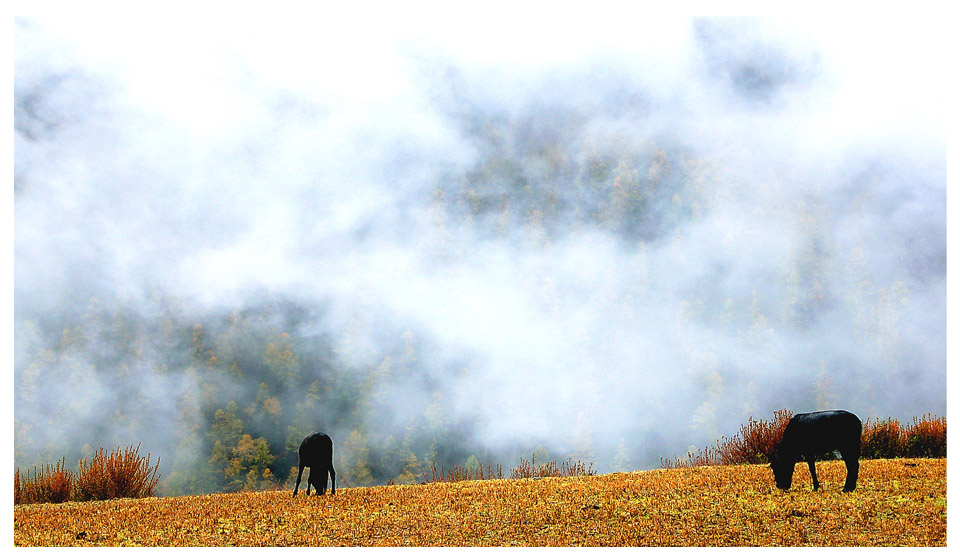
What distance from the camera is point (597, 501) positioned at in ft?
31.3

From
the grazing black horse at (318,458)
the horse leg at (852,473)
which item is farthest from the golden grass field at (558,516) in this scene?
the grazing black horse at (318,458)

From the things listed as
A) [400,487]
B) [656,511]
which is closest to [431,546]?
[656,511]

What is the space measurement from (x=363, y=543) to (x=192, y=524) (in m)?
2.75

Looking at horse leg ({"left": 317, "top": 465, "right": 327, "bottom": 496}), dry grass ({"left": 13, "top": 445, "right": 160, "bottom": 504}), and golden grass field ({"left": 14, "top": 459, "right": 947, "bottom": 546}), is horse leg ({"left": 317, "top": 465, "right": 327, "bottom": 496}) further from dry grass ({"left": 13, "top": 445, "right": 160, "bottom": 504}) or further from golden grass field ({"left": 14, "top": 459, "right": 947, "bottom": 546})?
dry grass ({"left": 13, "top": 445, "right": 160, "bottom": 504})

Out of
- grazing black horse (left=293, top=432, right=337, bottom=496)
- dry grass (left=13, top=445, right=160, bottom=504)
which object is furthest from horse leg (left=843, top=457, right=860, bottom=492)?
dry grass (left=13, top=445, right=160, bottom=504)

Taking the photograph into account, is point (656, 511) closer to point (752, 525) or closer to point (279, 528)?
point (752, 525)

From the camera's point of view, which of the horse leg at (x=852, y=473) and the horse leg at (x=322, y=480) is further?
the horse leg at (x=322, y=480)

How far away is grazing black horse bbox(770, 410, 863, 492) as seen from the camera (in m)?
9.17

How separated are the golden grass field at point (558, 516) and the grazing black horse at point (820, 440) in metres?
0.27

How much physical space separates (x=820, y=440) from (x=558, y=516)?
152 inches

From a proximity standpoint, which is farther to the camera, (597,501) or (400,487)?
(400,487)

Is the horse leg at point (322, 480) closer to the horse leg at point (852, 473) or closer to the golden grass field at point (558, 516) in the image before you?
the golden grass field at point (558, 516)

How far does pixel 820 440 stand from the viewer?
30.3 feet

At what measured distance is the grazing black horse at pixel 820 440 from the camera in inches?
361
